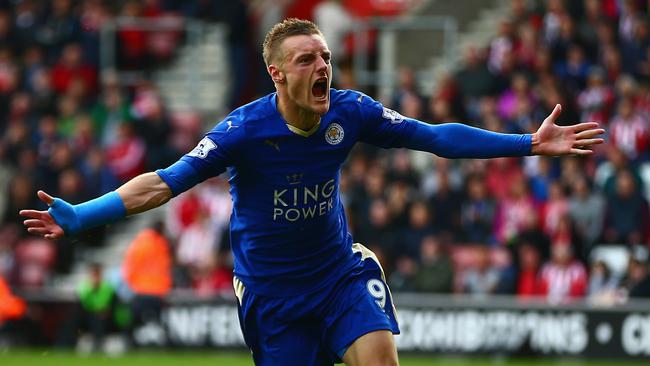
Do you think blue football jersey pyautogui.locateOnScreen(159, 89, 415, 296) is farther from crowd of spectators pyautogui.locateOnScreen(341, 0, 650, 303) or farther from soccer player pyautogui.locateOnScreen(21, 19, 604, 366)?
crowd of spectators pyautogui.locateOnScreen(341, 0, 650, 303)

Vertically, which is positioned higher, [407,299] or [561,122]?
[561,122]

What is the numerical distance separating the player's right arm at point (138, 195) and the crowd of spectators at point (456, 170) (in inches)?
376

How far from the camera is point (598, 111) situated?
1792 centimetres

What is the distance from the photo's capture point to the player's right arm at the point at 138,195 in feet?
23.8

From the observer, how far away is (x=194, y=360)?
16.6 m

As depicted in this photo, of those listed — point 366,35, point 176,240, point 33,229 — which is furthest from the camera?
point 366,35

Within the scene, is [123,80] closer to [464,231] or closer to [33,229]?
[464,231]

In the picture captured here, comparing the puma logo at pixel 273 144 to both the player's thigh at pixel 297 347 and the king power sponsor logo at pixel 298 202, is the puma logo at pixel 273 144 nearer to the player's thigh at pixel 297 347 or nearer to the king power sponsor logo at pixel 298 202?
the king power sponsor logo at pixel 298 202

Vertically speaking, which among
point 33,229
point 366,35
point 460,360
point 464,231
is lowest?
point 460,360

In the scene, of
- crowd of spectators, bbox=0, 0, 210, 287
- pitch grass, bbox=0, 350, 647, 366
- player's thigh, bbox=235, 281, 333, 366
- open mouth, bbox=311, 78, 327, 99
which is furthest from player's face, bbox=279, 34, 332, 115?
crowd of spectators, bbox=0, 0, 210, 287

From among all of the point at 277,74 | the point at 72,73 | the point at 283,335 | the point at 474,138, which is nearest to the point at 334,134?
the point at 277,74

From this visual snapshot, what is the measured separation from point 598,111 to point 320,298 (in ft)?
34.7

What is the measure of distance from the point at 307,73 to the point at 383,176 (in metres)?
11.2

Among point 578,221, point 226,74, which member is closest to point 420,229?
point 578,221
